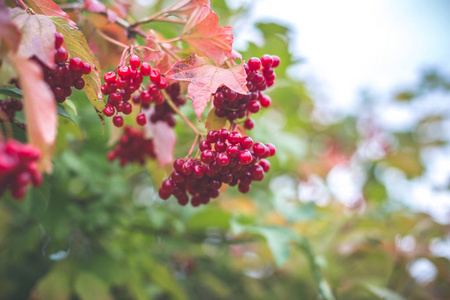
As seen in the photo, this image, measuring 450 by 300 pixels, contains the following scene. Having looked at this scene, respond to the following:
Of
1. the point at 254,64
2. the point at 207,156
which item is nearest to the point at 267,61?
the point at 254,64

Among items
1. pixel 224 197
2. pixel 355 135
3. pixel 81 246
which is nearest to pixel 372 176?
pixel 355 135

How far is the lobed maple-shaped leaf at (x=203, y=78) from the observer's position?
67 centimetres

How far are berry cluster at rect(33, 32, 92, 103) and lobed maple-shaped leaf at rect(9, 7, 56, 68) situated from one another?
0.14 ft

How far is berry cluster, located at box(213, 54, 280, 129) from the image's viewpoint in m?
0.73

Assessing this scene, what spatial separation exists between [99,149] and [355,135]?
2.08 metres

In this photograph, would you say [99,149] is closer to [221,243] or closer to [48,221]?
[48,221]

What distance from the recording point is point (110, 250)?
1479 mm

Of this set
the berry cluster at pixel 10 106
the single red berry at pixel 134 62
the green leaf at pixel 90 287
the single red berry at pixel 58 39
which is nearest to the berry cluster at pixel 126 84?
the single red berry at pixel 134 62

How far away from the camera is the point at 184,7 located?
874mm

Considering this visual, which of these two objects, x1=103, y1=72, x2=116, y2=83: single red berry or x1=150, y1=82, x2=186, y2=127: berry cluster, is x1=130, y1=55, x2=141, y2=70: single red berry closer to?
x1=103, y1=72, x2=116, y2=83: single red berry

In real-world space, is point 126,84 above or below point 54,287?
above

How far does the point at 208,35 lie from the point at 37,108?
466mm

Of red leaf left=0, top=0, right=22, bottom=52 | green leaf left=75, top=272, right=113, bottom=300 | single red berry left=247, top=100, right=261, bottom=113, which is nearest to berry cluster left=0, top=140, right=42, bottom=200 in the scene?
red leaf left=0, top=0, right=22, bottom=52

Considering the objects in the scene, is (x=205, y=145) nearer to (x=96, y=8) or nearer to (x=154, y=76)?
(x=154, y=76)
